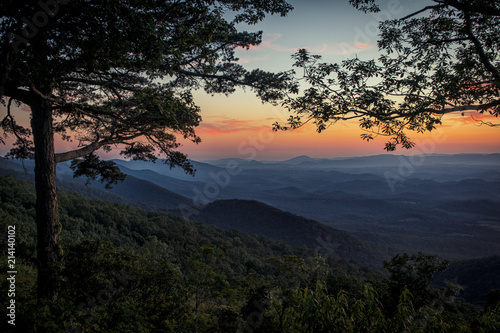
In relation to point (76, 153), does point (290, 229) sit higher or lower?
lower

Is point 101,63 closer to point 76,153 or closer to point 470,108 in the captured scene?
point 76,153

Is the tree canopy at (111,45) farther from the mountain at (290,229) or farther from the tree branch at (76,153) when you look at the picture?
the mountain at (290,229)

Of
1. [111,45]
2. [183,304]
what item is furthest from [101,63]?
[183,304]

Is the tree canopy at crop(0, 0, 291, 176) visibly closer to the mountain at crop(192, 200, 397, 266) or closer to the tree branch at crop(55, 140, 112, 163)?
the tree branch at crop(55, 140, 112, 163)

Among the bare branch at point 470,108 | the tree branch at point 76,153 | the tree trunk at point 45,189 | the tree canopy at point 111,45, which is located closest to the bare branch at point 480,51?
the bare branch at point 470,108

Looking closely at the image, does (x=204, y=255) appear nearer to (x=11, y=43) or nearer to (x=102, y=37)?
(x=102, y=37)

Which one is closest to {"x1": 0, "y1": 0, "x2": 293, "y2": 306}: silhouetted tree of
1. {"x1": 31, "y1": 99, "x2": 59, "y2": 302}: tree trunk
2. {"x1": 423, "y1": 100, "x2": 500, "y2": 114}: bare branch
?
{"x1": 31, "y1": 99, "x2": 59, "y2": 302}: tree trunk
